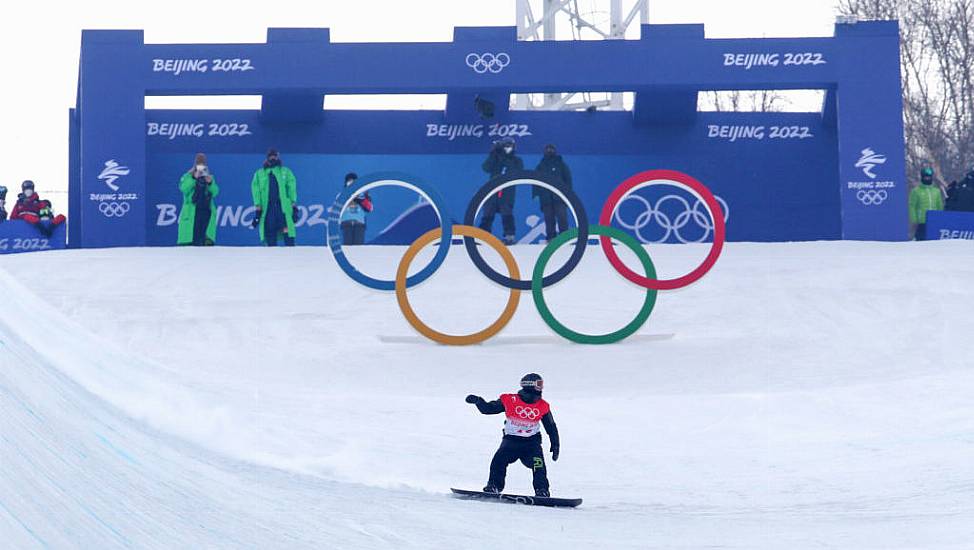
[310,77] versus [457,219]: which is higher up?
[310,77]

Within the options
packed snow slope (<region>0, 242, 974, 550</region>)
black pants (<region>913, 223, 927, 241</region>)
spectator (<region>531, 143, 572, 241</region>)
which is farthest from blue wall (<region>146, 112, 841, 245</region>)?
spectator (<region>531, 143, 572, 241</region>)

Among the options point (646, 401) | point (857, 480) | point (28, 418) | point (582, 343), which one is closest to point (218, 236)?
point (582, 343)

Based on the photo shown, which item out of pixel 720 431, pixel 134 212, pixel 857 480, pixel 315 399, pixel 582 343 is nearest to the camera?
pixel 857 480

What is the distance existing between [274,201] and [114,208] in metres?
2.73

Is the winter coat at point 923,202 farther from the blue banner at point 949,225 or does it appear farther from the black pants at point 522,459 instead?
the black pants at point 522,459

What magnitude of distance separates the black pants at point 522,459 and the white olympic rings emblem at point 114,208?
518 inches

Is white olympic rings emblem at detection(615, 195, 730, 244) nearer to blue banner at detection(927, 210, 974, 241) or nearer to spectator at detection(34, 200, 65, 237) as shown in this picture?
blue banner at detection(927, 210, 974, 241)

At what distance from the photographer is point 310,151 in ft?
72.2

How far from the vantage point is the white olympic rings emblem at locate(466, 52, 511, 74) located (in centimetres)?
1972

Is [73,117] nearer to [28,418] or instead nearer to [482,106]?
[482,106]

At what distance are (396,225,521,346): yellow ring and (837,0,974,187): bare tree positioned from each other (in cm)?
2244

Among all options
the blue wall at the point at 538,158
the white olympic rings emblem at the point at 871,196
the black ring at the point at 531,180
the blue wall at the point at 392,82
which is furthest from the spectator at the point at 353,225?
the white olympic rings emblem at the point at 871,196

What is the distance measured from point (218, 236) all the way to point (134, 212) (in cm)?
237

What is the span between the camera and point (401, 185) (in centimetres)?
1383
